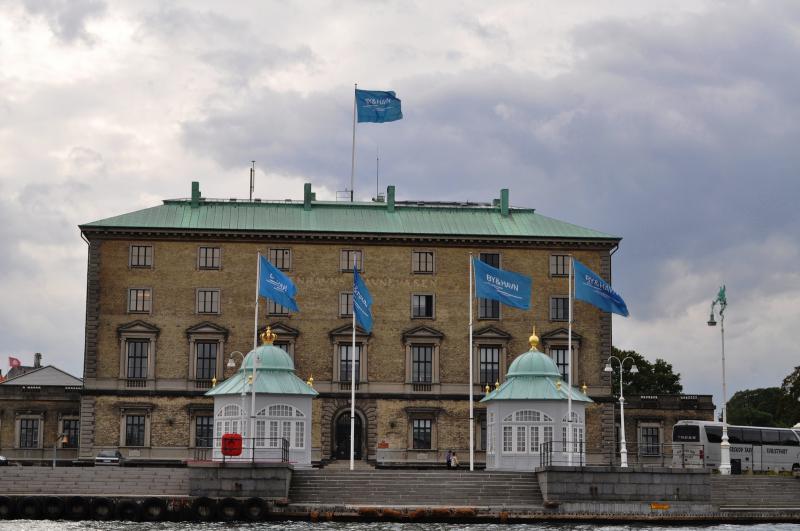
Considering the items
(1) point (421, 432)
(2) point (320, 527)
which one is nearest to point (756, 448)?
(1) point (421, 432)

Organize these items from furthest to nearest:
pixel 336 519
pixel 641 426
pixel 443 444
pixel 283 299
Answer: pixel 641 426
pixel 443 444
pixel 283 299
pixel 336 519

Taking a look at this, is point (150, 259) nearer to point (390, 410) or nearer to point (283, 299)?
point (390, 410)

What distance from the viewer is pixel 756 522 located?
6569cm

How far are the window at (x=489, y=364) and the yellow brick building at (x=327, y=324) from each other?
0.06m

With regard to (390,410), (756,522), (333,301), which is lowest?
(756,522)

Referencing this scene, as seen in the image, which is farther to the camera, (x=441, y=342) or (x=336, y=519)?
(x=441, y=342)

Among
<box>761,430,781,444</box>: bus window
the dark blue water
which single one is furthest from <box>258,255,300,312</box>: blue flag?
<box>761,430,781,444</box>: bus window

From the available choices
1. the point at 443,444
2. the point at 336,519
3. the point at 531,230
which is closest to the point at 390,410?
the point at 443,444

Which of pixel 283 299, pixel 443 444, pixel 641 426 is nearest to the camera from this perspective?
pixel 283 299

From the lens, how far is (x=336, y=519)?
62281mm

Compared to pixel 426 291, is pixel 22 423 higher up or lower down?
lower down

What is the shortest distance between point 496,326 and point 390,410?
8.83 metres

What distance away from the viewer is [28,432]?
313ft

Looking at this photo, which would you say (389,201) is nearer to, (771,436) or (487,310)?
(487,310)
